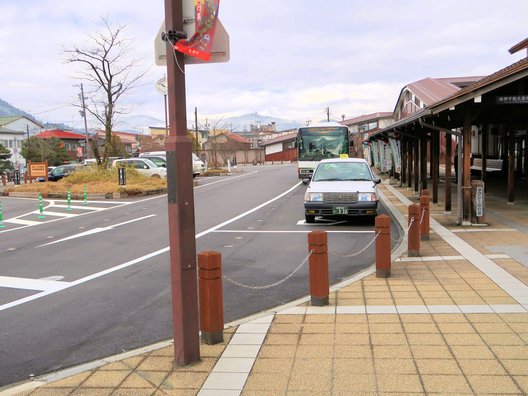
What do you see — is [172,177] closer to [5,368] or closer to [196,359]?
[196,359]

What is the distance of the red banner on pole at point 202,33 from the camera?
12.8ft

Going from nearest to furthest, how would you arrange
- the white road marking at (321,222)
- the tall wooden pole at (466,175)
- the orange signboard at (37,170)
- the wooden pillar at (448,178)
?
the tall wooden pole at (466,175) < the white road marking at (321,222) < the wooden pillar at (448,178) < the orange signboard at (37,170)

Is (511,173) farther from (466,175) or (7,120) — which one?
(7,120)

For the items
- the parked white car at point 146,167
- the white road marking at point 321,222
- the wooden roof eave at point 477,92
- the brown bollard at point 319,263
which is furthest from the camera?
the parked white car at point 146,167

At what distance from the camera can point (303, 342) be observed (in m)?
4.71

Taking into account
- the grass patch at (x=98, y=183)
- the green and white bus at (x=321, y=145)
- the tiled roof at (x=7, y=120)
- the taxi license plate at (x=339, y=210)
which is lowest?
the taxi license plate at (x=339, y=210)

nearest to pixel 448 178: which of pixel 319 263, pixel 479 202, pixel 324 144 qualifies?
pixel 479 202

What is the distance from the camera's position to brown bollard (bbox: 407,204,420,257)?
8344 millimetres

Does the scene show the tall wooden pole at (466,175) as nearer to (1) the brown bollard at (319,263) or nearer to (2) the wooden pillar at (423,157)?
(2) the wooden pillar at (423,157)

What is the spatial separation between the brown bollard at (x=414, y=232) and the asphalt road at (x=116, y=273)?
76 centimetres

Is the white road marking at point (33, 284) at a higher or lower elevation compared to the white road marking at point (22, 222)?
lower

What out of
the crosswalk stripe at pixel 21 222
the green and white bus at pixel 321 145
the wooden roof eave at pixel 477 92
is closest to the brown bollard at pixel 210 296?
the wooden roof eave at pixel 477 92

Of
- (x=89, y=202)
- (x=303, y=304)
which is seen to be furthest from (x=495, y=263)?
(x=89, y=202)

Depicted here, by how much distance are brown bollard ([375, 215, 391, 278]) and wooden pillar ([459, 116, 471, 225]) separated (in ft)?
18.6
